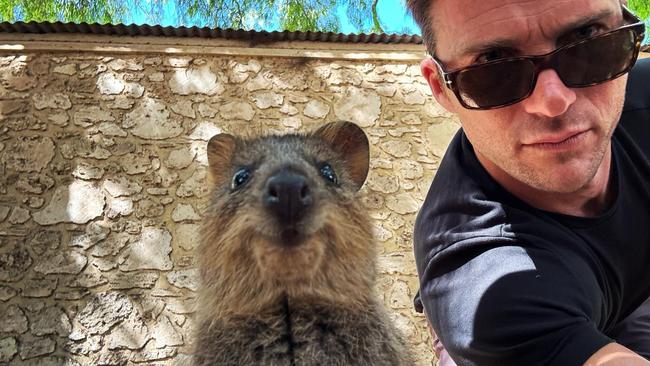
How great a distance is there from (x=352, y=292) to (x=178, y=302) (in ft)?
15.5

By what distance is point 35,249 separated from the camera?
6.45 meters

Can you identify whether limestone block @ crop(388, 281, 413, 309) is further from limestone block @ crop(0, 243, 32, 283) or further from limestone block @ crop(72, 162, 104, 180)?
limestone block @ crop(0, 243, 32, 283)

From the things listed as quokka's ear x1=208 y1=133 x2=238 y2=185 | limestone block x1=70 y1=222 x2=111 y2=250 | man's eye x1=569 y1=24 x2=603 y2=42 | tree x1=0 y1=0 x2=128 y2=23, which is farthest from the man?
tree x1=0 y1=0 x2=128 y2=23

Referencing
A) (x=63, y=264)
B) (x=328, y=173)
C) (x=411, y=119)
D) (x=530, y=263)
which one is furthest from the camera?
(x=411, y=119)

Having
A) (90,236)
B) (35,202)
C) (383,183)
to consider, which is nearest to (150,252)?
(90,236)

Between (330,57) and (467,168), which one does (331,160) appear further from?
(330,57)

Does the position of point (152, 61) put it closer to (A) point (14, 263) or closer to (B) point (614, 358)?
(A) point (14, 263)

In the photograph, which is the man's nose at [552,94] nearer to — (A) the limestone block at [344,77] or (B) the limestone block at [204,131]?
(B) the limestone block at [204,131]

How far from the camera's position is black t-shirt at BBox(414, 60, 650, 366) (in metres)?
1.68

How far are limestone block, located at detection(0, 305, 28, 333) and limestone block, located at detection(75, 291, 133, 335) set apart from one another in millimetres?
567

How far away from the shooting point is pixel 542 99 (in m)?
1.85

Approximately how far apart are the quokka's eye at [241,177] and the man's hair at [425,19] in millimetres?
850

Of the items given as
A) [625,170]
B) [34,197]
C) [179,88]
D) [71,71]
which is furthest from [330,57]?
[625,170]

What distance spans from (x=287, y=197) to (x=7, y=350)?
5664 millimetres
